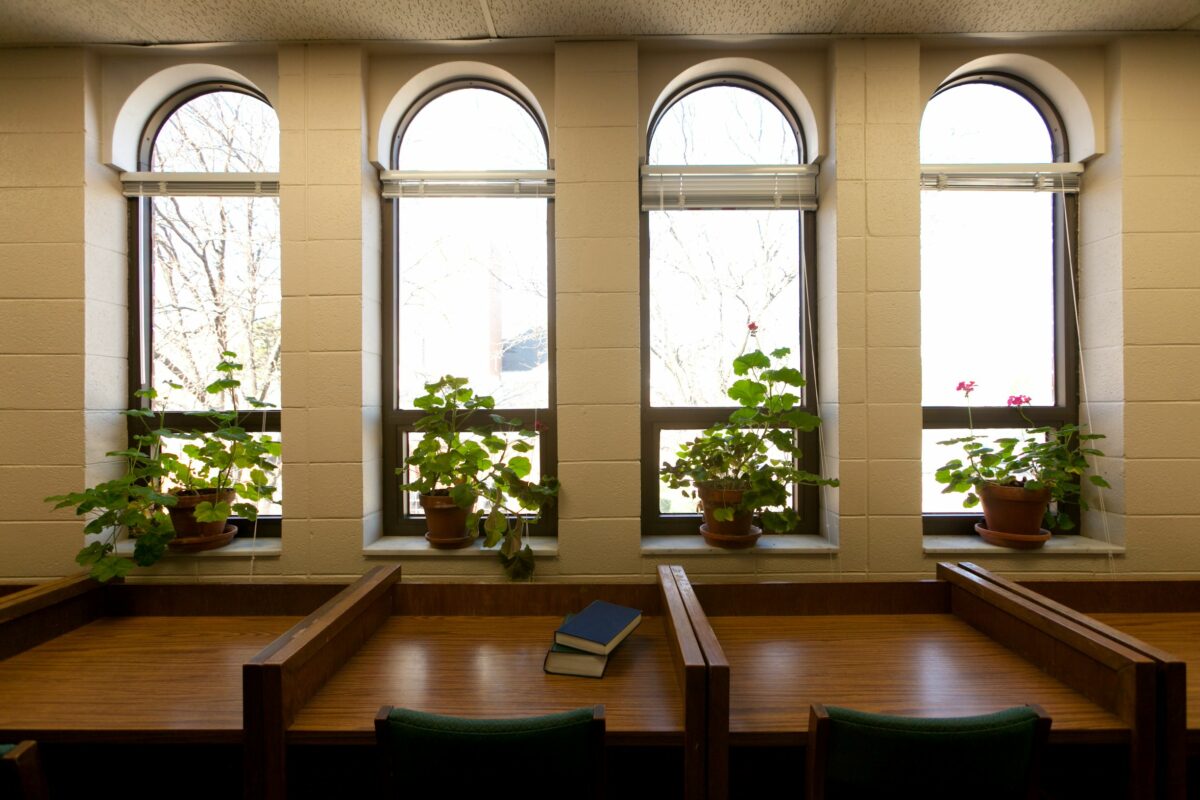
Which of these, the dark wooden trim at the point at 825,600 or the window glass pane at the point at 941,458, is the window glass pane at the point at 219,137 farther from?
the window glass pane at the point at 941,458

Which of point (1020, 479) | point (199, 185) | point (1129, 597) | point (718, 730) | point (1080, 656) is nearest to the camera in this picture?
point (718, 730)

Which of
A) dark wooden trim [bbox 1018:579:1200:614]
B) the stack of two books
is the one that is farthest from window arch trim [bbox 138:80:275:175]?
dark wooden trim [bbox 1018:579:1200:614]

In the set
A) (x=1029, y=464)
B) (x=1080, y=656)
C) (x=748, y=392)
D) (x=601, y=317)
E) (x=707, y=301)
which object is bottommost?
(x=1080, y=656)

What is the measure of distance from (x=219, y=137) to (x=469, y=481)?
2.00 metres

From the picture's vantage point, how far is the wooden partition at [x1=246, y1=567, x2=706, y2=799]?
1.27 meters

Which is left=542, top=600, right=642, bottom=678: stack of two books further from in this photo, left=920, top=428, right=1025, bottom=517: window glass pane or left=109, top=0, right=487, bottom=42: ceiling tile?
left=109, top=0, right=487, bottom=42: ceiling tile

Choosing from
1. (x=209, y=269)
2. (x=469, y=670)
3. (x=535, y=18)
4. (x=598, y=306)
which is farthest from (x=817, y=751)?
(x=209, y=269)

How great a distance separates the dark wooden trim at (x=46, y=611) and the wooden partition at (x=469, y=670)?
3.04 ft

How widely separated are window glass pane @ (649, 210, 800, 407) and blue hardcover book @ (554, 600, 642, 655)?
3.96ft

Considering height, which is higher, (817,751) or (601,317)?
(601,317)

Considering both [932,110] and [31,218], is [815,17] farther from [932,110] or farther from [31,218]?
[31,218]

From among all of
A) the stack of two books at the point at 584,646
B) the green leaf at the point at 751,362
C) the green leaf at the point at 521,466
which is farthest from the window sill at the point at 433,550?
the green leaf at the point at 751,362

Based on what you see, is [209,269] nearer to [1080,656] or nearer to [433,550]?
[433,550]

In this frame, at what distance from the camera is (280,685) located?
4.15 feet
